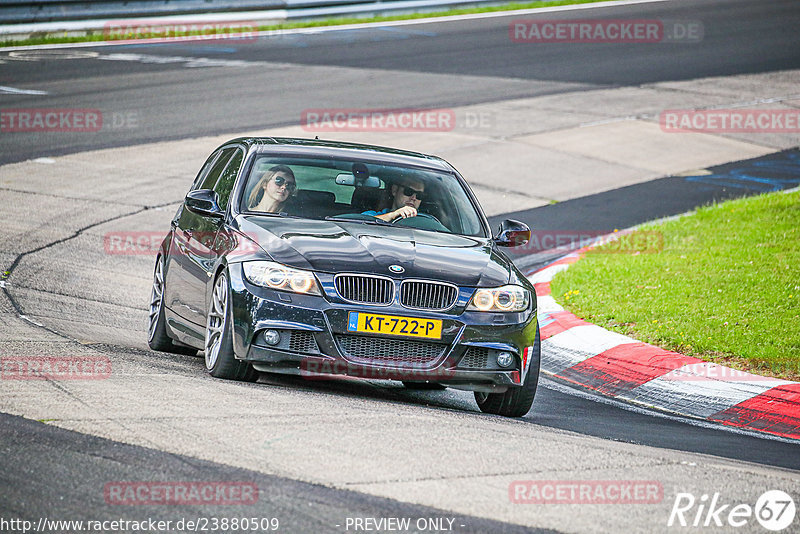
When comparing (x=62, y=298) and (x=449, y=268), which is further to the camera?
(x=62, y=298)

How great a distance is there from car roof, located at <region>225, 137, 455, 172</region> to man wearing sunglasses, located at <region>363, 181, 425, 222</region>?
31 cm

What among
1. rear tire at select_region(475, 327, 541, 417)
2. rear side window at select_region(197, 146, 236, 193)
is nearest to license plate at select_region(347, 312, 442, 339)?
rear tire at select_region(475, 327, 541, 417)

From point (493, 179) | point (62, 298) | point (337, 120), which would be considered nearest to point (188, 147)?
point (337, 120)

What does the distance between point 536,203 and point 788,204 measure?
3266 millimetres

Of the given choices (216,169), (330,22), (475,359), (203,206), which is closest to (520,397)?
(475,359)

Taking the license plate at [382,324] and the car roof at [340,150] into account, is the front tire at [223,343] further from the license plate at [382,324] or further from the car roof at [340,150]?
the car roof at [340,150]

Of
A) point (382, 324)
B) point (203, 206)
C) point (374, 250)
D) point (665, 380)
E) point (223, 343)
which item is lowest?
point (665, 380)

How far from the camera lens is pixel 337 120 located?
811 inches

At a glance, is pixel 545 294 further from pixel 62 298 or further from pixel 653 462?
pixel 653 462

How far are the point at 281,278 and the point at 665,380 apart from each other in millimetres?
3215

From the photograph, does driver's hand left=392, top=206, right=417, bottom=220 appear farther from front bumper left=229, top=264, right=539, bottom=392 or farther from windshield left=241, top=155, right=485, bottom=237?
front bumper left=229, top=264, right=539, bottom=392

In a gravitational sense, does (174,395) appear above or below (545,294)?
above

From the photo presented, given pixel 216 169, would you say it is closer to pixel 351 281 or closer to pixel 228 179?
pixel 228 179

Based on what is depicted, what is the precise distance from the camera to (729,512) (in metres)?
5.20
